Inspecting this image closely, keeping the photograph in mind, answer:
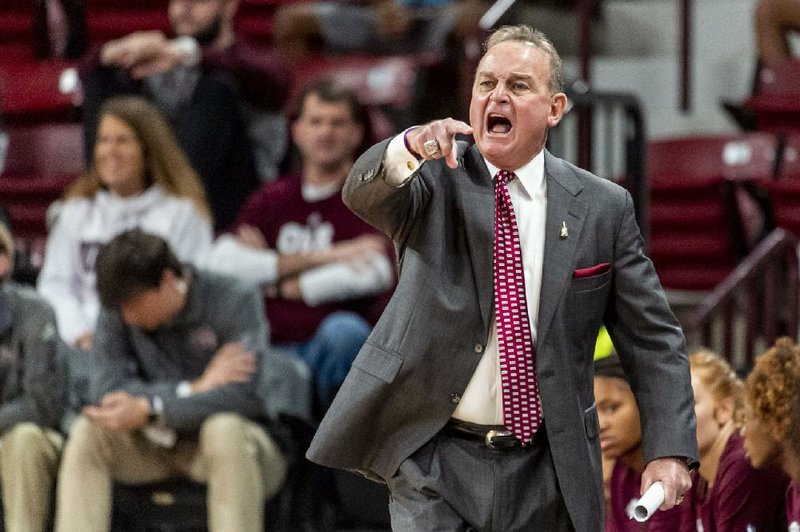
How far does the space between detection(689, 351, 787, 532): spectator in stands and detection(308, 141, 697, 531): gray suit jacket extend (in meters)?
0.77

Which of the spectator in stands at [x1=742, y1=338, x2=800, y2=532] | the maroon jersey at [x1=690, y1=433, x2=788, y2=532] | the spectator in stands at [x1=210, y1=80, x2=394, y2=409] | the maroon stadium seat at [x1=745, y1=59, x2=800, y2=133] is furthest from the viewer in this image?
the maroon stadium seat at [x1=745, y1=59, x2=800, y2=133]

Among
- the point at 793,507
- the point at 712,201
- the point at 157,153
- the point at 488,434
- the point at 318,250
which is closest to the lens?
the point at 488,434

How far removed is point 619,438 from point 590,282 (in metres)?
1.18

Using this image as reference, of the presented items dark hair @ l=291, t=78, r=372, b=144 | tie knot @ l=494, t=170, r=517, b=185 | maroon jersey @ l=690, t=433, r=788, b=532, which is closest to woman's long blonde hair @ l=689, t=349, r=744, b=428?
maroon jersey @ l=690, t=433, r=788, b=532

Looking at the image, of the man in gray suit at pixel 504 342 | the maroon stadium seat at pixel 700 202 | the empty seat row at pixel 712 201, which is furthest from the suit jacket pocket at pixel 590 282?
the maroon stadium seat at pixel 700 202

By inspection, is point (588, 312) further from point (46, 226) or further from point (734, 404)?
point (46, 226)

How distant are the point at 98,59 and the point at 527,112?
3.63m

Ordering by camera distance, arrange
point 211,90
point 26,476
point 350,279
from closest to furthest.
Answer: point 26,476 → point 350,279 → point 211,90

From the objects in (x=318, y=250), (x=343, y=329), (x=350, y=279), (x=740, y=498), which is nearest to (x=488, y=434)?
(x=740, y=498)

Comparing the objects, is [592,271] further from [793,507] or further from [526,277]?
[793,507]

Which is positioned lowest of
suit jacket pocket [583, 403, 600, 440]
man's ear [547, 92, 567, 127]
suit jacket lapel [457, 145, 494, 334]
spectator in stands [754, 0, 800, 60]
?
suit jacket pocket [583, 403, 600, 440]

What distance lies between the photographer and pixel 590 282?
3.05 metres

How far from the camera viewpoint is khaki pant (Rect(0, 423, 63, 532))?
15.9 feet

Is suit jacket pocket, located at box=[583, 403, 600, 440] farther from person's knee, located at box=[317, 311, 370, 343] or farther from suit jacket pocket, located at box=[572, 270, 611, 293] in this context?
person's knee, located at box=[317, 311, 370, 343]
